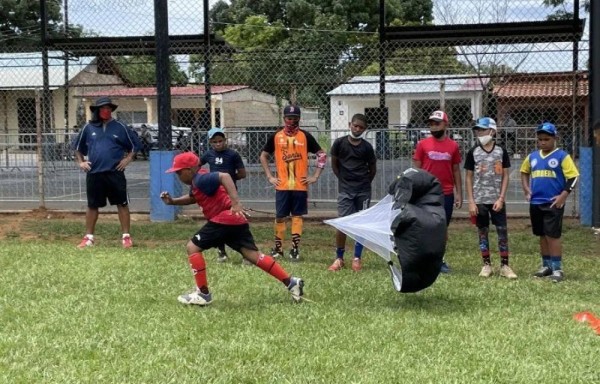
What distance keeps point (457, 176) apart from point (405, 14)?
1337 inches

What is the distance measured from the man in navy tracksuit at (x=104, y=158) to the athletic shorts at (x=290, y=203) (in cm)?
221

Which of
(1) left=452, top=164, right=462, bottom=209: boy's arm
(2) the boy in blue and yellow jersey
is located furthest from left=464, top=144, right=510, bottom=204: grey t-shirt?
(2) the boy in blue and yellow jersey

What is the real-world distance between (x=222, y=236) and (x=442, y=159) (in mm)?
2727

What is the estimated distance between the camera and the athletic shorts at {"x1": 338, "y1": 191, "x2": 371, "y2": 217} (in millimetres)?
8203

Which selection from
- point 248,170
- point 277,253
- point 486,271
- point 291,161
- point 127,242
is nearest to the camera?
point 486,271

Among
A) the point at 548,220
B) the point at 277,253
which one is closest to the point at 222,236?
the point at 277,253

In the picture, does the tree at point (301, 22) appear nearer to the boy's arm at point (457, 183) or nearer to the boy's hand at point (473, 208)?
the boy's arm at point (457, 183)

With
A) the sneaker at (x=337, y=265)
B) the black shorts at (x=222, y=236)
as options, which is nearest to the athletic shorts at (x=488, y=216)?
the sneaker at (x=337, y=265)

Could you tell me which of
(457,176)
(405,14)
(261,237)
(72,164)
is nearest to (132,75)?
(405,14)

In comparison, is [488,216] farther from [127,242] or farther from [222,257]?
[127,242]

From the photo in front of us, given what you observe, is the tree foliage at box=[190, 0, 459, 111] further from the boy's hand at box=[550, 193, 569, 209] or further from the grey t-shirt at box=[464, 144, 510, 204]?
the boy's hand at box=[550, 193, 569, 209]

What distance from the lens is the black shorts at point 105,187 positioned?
9.34m

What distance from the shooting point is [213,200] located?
20.7ft

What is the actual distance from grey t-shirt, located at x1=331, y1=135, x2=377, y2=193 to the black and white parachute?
146 centimetres
